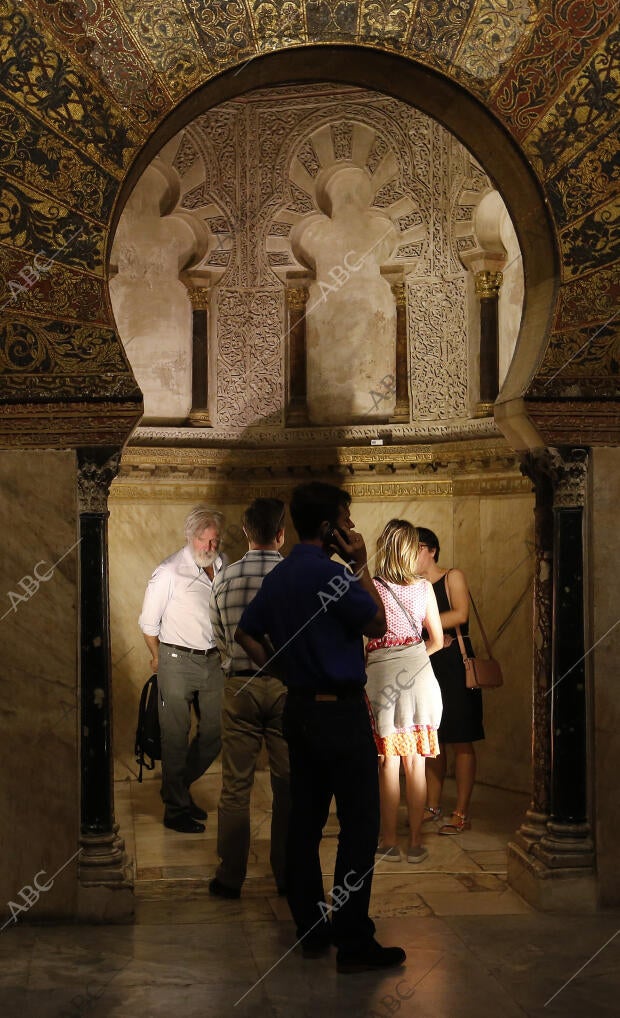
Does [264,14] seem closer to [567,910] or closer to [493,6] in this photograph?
[493,6]

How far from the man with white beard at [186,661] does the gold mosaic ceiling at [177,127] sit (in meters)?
1.69

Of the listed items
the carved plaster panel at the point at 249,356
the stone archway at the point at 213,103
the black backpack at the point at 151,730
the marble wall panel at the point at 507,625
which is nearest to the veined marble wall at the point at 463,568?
the marble wall panel at the point at 507,625

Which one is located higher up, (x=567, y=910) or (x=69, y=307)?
(x=69, y=307)

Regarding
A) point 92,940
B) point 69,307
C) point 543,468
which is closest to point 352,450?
point 543,468

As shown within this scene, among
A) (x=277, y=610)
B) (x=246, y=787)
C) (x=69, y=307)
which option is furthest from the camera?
(x=246, y=787)

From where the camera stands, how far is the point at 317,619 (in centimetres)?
411

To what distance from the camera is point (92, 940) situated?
4.45 meters

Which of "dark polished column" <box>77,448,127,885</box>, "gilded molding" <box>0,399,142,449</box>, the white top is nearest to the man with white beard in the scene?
the white top

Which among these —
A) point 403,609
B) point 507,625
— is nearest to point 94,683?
point 403,609

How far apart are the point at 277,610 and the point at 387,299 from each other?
3.93m

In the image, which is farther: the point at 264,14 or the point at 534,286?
the point at 534,286

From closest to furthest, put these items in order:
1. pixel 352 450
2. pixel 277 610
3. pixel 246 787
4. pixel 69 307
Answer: pixel 277 610 < pixel 69 307 < pixel 246 787 < pixel 352 450

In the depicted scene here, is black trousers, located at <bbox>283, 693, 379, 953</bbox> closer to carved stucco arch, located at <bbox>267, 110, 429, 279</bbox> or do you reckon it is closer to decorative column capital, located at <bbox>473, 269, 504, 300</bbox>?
decorative column capital, located at <bbox>473, 269, 504, 300</bbox>

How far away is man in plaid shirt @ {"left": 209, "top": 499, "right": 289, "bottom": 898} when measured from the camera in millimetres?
4969
